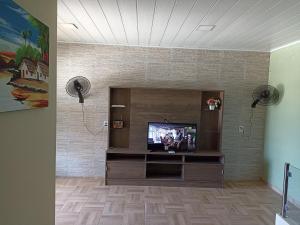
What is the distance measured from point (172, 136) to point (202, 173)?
81cm

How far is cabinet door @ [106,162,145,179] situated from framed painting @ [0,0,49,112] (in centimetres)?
284

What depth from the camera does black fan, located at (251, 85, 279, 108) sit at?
15.2ft

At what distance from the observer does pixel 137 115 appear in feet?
16.0

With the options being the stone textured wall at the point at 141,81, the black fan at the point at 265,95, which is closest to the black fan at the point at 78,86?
the stone textured wall at the point at 141,81

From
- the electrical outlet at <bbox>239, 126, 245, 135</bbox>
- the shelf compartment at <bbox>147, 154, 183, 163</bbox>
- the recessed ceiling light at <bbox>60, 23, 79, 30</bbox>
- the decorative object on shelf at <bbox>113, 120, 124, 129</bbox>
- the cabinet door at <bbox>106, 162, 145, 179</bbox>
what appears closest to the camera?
the recessed ceiling light at <bbox>60, 23, 79, 30</bbox>

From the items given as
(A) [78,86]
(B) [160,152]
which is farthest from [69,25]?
(B) [160,152]

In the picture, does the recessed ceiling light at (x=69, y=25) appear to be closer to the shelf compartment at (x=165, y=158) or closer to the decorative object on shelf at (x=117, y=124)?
the decorative object on shelf at (x=117, y=124)

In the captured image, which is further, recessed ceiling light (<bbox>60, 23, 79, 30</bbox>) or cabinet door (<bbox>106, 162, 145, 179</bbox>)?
cabinet door (<bbox>106, 162, 145, 179</bbox>)

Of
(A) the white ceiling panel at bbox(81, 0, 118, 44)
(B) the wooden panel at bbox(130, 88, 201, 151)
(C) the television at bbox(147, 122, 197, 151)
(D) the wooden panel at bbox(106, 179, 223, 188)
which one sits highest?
(A) the white ceiling panel at bbox(81, 0, 118, 44)

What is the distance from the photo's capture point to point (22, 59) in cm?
150

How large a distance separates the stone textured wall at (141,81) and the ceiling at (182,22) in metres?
0.26

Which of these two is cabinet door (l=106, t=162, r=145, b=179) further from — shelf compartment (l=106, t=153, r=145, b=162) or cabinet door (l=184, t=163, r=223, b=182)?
cabinet door (l=184, t=163, r=223, b=182)

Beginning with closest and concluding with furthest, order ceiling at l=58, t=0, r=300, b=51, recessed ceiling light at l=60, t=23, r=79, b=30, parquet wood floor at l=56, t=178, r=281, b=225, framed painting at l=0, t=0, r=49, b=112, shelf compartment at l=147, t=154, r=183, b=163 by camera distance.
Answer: framed painting at l=0, t=0, r=49, b=112, ceiling at l=58, t=0, r=300, b=51, parquet wood floor at l=56, t=178, r=281, b=225, recessed ceiling light at l=60, t=23, r=79, b=30, shelf compartment at l=147, t=154, r=183, b=163

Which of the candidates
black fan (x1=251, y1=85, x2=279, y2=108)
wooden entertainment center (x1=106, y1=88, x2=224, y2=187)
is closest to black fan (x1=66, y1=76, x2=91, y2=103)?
wooden entertainment center (x1=106, y1=88, x2=224, y2=187)
